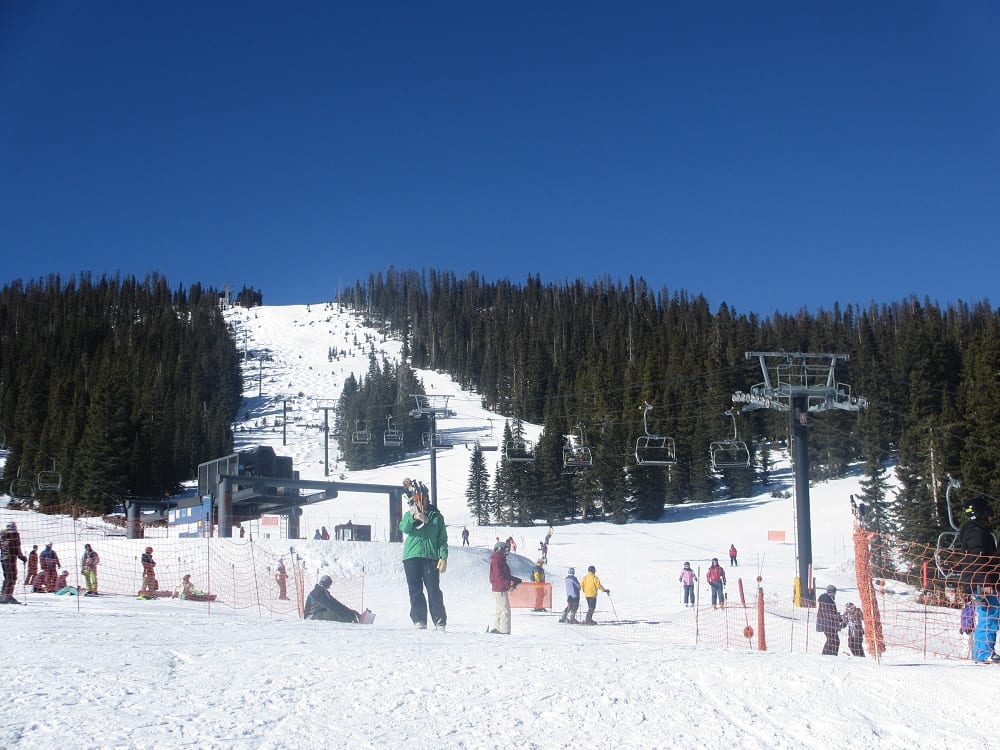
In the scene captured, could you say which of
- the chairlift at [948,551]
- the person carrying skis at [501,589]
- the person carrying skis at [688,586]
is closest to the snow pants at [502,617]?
the person carrying skis at [501,589]

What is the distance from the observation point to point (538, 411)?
11069cm

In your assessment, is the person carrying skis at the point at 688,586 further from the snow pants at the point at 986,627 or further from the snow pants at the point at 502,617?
the snow pants at the point at 986,627

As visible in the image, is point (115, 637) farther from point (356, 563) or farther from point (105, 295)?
point (105, 295)

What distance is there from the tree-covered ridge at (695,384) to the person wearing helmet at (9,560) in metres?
34.2

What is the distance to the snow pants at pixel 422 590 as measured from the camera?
33.7 feet

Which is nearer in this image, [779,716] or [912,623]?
[779,716]

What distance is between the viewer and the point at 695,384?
88.6m

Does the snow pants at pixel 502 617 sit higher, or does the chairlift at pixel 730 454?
the chairlift at pixel 730 454

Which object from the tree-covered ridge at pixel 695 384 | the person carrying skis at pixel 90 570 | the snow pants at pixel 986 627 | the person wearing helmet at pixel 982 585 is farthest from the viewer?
the tree-covered ridge at pixel 695 384

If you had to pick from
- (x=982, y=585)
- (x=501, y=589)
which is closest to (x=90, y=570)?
(x=501, y=589)

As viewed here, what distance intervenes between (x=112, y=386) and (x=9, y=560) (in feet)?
176

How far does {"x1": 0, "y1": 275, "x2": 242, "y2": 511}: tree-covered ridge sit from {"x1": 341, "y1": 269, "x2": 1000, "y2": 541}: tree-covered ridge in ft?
84.4

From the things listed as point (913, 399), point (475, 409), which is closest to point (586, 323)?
point (475, 409)

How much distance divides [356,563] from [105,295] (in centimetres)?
16181
